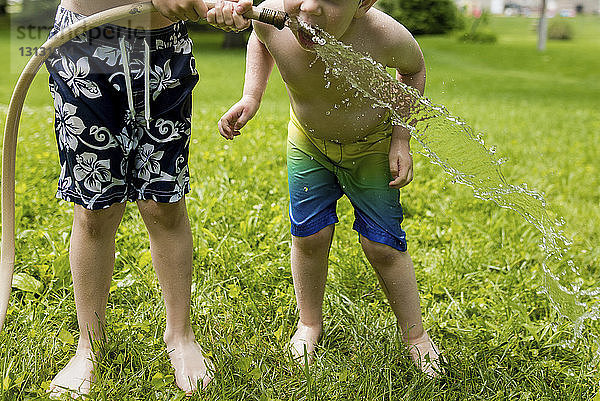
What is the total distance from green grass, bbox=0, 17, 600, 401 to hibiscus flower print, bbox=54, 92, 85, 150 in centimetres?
63

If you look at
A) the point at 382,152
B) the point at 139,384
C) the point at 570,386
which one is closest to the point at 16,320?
the point at 139,384

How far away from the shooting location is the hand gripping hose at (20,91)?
57.9 inches

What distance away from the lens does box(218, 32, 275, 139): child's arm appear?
71.8 inches

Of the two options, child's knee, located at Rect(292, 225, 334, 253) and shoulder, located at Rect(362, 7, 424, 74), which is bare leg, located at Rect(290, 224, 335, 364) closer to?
child's knee, located at Rect(292, 225, 334, 253)

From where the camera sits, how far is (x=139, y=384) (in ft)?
6.10

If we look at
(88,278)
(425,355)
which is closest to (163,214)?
(88,278)

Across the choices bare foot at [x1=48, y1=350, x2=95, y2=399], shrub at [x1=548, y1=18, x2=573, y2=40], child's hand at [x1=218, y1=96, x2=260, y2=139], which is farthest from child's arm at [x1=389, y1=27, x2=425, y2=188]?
shrub at [x1=548, y1=18, x2=573, y2=40]

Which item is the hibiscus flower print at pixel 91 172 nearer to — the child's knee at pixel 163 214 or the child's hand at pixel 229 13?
the child's knee at pixel 163 214

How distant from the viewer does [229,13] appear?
1.45m

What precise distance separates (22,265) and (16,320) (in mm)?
393

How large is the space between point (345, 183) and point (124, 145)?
2.16ft

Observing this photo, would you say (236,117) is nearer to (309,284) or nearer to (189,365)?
(309,284)

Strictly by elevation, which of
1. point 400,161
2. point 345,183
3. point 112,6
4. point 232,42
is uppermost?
point 112,6

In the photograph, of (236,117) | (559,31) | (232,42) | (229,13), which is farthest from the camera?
(559,31)
